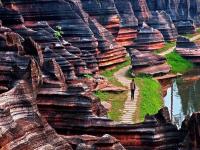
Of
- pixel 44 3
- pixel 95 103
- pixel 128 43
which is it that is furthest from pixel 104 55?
pixel 95 103

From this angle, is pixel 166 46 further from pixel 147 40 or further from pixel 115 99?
pixel 115 99

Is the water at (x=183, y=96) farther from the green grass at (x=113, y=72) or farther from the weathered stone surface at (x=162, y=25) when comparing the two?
A: the weathered stone surface at (x=162, y=25)

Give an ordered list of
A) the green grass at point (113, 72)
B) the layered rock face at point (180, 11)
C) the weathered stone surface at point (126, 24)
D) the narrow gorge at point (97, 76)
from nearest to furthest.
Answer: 1. the narrow gorge at point (97, 76)
2. the green grass at point (113, 72)
3. the weathered stone surface at point (126, 24)
4. the layered rock face at point (180, 11)

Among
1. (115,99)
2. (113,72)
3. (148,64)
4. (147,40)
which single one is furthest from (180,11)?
(115,99)

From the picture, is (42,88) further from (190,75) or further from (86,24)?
(190,75)

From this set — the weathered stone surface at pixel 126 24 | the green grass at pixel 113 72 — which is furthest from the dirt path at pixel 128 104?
the weathered stone surface at pixel 126 24

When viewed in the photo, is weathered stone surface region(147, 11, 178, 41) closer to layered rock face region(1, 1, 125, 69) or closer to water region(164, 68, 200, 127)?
water region(164, 68, 200, 127)
